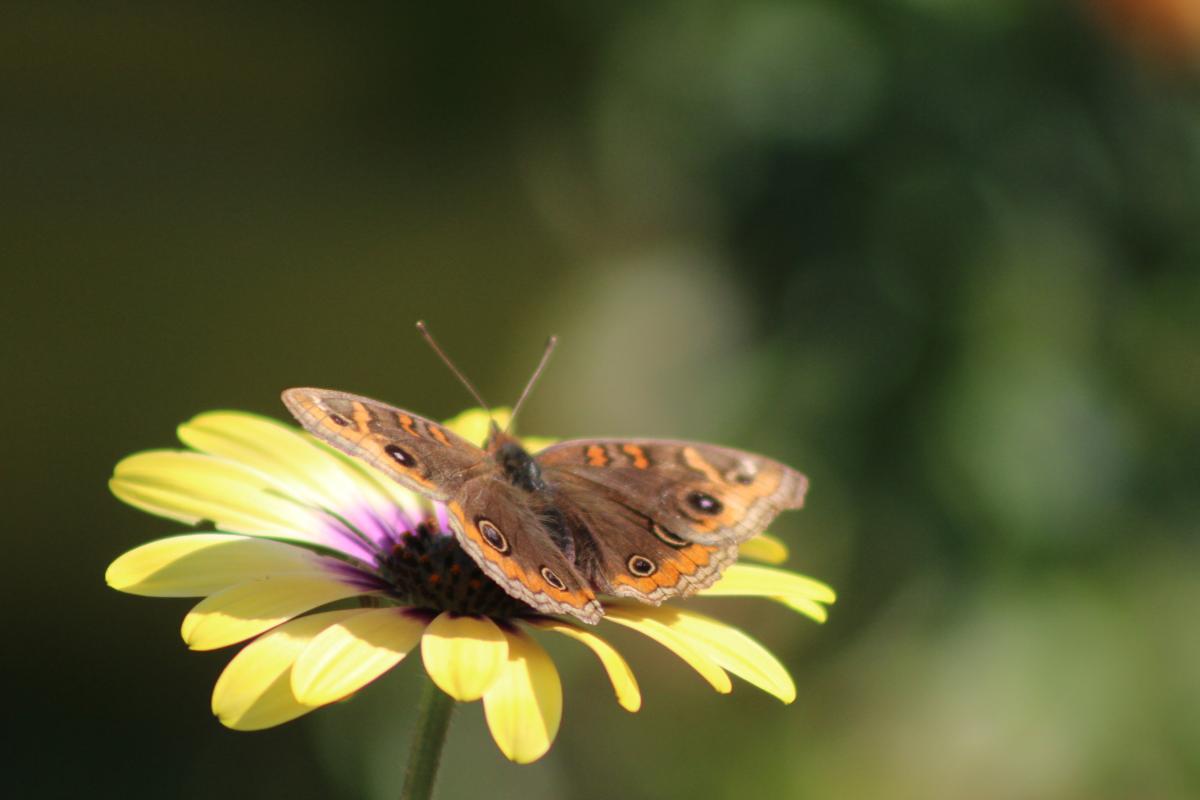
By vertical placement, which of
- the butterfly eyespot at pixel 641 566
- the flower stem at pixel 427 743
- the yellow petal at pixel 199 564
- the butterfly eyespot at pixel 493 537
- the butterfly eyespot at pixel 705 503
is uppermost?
the butterfly eyespot at pixel 705 503

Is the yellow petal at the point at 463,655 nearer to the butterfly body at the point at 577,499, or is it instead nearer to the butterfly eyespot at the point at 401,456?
the butterfly body at the point at 577,499

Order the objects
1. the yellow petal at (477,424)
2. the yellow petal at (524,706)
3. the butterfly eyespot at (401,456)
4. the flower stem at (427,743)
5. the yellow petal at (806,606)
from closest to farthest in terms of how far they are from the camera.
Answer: the yellow petal at (524,706) < the flower stem at (427,743) < the butterfly eyespot at (401,456) < the yellow petal at (806,606) < the yellow petal at (477,424)

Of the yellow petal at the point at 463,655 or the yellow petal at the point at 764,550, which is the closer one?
the yellow petal at the point at 463,655

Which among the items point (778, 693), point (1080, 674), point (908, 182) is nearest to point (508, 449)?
point (778, 693)

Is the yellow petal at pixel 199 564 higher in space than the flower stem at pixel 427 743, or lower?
higher

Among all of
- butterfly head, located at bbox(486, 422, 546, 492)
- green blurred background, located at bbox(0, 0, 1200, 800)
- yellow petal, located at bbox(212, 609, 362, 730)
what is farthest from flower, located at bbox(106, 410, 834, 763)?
green blurred background, located at bbox(0, 0, 1200, 800)

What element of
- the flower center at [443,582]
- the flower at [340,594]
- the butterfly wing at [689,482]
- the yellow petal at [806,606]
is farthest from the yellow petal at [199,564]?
the yellow petal at [806,606]

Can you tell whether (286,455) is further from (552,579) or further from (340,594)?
(552,579)

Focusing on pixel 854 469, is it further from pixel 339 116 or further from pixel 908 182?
pixel 339 116
